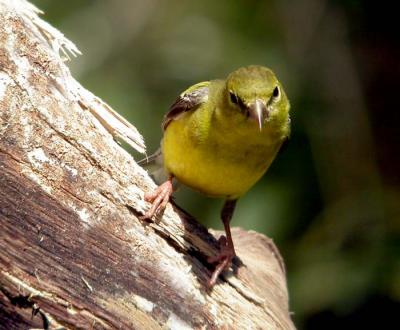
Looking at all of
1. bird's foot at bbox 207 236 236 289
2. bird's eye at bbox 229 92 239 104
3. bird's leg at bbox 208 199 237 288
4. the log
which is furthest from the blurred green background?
the log

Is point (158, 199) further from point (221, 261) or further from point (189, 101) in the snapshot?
point (189, 101)

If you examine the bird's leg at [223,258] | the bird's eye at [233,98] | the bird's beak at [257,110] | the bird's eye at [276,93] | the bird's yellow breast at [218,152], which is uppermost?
the bird's eye at [276,93]

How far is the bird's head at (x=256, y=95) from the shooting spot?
4.61 metres

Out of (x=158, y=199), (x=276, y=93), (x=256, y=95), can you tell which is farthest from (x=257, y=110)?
(x=158, y=199)

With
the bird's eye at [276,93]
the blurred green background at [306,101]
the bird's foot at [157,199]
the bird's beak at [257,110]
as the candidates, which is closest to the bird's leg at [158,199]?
the bird's foot at [157,199]

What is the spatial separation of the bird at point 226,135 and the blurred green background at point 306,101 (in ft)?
5.12

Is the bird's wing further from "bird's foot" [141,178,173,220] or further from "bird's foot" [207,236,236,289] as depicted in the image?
"bird's foot" [207,236,236,289]

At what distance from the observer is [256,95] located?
4617 millimetres

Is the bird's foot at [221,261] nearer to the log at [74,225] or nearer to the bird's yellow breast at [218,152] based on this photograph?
the log at [74,225]

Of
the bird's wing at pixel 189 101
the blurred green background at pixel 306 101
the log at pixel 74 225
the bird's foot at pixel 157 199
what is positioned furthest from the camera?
the blurred green background at pixel 306 101

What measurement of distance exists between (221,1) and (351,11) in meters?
1.04

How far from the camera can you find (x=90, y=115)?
4.27m

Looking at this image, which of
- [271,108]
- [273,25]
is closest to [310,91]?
[273,25]

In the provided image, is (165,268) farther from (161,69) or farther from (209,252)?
(161,69)
